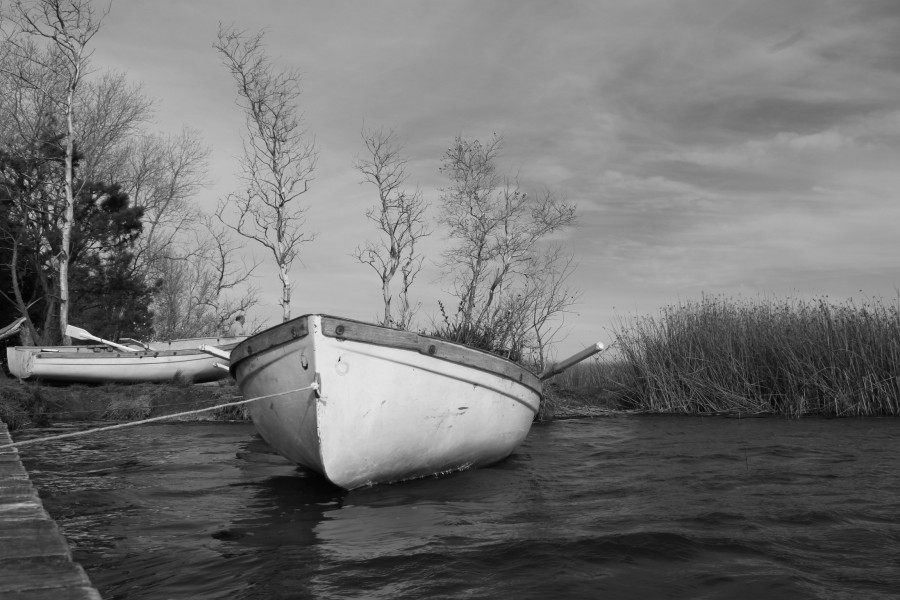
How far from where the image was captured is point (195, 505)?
5863 millimetres

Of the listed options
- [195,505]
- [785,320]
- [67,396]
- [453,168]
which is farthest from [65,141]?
[785,320]

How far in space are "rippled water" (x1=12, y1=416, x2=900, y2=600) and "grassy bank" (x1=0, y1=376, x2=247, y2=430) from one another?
4443mm

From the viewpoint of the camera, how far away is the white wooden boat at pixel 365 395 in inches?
220

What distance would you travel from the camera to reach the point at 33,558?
2730 millimetres

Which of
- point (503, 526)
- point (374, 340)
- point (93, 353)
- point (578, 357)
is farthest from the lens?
point (93, 353)

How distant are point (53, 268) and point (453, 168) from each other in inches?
543

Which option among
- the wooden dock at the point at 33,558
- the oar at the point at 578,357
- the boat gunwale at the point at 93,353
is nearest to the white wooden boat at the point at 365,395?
the oar at the point at 578,357

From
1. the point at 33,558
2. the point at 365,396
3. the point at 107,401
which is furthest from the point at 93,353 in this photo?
the point at 33,558

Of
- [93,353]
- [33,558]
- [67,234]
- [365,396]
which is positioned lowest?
[33,558]

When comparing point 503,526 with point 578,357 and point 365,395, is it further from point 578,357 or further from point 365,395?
point 578,357

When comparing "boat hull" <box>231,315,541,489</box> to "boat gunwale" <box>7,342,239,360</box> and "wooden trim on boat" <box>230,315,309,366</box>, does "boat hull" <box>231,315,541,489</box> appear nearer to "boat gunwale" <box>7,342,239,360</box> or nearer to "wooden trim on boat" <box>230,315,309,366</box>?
"wooden trim on boat" <box>230,315,309,366</box>

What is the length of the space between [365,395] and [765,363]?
11.2m

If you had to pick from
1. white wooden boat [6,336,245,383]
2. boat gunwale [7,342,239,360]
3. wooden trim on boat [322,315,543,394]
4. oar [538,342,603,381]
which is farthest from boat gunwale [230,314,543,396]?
boat gunwale [7,342,239,360]

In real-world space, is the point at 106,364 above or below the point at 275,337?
above
